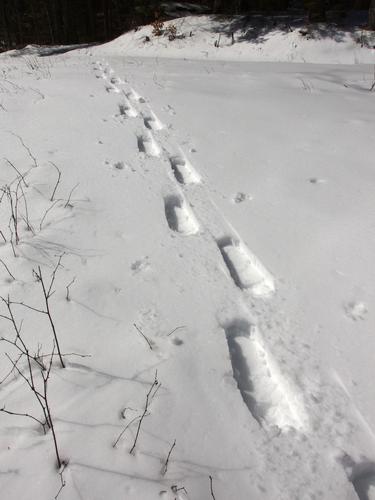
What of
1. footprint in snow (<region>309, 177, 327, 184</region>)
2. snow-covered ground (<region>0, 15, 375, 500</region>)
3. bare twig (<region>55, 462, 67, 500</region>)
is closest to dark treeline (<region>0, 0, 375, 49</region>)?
snow-covered ground (<region>0, 15, 375, 500</region>)

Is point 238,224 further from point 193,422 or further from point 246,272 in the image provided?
point 193,422

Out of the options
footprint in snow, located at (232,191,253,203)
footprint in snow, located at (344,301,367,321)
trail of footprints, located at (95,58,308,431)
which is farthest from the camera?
footprint in snow, located at (232,191,253,203)

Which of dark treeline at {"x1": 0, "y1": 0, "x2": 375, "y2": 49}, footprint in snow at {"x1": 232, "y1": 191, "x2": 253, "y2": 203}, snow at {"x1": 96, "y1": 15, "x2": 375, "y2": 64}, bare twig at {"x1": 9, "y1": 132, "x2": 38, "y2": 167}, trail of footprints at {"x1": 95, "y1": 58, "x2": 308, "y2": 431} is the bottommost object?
trail of footprints at {"x1": 95, "y1": 58, "x2": 308, "y2": 431}

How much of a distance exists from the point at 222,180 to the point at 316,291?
Answer: 4.32 ft

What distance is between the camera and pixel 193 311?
5.44 ft

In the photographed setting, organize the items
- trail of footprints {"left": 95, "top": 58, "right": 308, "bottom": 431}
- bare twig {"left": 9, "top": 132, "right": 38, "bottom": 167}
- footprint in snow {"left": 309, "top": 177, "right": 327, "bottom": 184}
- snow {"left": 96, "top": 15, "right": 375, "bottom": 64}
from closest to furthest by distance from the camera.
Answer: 1. trail of footprints {"left": 95, "top": 58, "right": 308, "bottom": 431}
2. footprint in snow {"left": 309, "top": 177, "right": 327, "bottom": 184}
3. bare twig {"left": 9, "top": 132, "right": 38, "bottom": 167}
4. snow {"left": 96, "top": 15, "right": 375, "bottom": 64}

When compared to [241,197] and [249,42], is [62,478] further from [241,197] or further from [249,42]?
[249,42]

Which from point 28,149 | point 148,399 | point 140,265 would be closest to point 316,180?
point 140,265

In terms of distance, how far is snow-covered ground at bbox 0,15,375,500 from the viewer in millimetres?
1106

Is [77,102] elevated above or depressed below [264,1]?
below

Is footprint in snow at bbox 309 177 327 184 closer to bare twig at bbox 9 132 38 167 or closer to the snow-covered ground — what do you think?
the snow-covered ground

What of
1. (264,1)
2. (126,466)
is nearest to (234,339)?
(126,466)

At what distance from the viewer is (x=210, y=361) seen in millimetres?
1432

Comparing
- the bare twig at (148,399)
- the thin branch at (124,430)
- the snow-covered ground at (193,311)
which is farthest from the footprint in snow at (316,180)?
the thin branch at (124,430)
